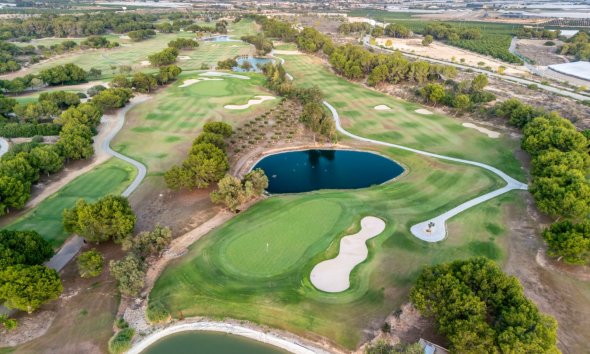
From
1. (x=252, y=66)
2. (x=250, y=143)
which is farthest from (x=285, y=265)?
(x=252, y=66)

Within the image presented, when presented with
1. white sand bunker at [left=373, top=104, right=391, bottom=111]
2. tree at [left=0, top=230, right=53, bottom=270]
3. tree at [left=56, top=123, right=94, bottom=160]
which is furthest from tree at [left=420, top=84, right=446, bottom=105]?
tree at [left=0, top=230, right=53, bottom=270]

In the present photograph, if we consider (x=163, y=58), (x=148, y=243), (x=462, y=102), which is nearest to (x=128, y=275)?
(x=148, y=243)

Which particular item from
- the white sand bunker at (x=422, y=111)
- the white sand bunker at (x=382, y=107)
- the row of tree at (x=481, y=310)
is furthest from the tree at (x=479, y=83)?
the row of tree at (x=481, y=310)

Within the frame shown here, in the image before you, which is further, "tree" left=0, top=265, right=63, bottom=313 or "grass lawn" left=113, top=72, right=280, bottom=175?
"grass lawn" left=113, top=72, right=280, bottom=175

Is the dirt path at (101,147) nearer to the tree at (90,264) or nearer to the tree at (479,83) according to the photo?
the tree at (90,264)

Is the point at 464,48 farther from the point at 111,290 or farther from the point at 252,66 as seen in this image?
the point at 111,290

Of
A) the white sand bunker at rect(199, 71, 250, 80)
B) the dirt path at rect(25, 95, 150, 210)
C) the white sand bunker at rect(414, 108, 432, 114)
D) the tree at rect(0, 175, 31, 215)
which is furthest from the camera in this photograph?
the white sand bunker at rect(199, 71, 250, 80)

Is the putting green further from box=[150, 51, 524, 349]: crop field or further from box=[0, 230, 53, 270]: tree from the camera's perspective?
box=[0, 230, 53, 270]: tree
